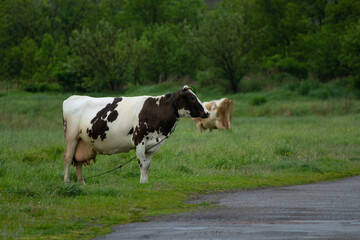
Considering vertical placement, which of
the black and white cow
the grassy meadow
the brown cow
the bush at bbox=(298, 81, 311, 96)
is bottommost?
the bush at bbox=(298, 81, 311, 96)

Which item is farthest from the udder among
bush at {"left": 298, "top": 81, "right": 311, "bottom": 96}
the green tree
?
the green tree

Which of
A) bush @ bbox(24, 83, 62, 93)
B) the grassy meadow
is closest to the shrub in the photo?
the grassy meadow

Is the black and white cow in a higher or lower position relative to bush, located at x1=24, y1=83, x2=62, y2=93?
higher

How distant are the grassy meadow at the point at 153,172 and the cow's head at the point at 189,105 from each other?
1.69 metres

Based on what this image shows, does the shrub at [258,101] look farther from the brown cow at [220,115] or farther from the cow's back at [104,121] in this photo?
the cow's back at [104,121]

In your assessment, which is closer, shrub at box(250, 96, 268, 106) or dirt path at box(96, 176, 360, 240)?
dirt path at box(96, 176, 360, 240)

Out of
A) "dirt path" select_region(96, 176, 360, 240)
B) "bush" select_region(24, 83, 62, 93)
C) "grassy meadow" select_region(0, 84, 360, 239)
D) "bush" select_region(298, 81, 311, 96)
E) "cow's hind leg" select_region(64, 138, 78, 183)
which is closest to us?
"dirt path" select_region(96, 176, 360, 240)

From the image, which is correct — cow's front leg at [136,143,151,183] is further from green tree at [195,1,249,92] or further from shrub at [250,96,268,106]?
green tree at [195,1,249,92]

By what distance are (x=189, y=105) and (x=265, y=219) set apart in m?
5.64

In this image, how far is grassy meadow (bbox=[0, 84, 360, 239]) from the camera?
32.9ft

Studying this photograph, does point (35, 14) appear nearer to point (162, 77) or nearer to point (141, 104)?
point (162, 77)

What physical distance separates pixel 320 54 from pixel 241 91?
26.5ft

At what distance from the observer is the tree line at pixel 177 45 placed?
185 ft

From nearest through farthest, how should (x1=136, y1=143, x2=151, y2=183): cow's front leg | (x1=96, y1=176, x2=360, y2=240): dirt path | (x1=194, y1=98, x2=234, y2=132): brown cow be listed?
(x1=96, y1=176, x2=360, y2=240): dirt path → (x1=136, y1=143, x2=151, y2=183): cow's front leg → (x1=194, y1=98, x2=234, y2=132): brown cow
